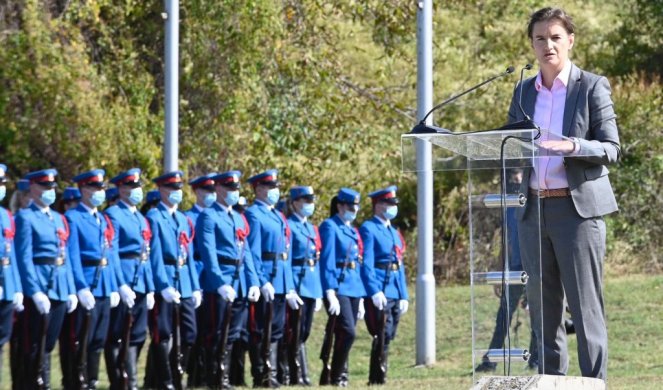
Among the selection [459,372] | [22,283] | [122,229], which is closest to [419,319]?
[459,372]

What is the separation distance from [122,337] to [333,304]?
2.00 meters

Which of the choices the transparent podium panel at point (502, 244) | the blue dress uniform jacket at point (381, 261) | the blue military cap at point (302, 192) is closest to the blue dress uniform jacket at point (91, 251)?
the blue military cap at point (302, 192)

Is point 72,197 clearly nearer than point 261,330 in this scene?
Yes

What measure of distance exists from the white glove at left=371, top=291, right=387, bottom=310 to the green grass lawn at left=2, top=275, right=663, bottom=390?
669mm

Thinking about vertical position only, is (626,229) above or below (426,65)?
below

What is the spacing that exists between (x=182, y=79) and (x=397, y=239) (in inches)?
239

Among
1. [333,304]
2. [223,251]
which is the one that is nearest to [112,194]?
[223,251]

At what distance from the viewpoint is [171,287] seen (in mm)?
11617

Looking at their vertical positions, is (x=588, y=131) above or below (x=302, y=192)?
above

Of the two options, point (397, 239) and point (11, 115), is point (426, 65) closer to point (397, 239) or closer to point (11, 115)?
point (397, 239)

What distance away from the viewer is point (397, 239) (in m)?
13.2

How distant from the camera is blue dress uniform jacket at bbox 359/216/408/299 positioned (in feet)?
42.1

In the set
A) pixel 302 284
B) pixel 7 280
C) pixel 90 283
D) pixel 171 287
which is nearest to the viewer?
pixel 7 280

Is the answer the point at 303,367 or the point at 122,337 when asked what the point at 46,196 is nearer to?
the point at 122,337
